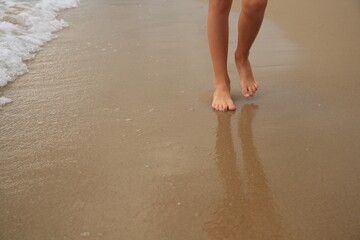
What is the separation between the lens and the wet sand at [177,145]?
1.61 m

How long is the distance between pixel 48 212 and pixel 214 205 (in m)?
0.58

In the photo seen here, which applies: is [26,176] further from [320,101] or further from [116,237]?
[320,101]

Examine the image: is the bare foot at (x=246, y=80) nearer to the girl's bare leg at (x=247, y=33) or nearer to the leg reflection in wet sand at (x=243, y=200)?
the girl's bare leg at (x=247, y=33)

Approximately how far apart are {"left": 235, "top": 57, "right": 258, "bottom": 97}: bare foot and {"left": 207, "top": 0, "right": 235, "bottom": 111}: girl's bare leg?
0.38 feet

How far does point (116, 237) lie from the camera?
153cm

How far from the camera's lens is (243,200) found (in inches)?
68.0

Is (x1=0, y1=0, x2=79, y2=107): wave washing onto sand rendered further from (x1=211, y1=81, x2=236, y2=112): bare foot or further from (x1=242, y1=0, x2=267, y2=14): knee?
(x1=242, y1=0, x2=267, y2=14): knee

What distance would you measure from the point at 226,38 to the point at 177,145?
0.75m

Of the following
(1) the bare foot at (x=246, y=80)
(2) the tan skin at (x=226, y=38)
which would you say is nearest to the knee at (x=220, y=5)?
(2) the tan skin at (x=226, y=38)

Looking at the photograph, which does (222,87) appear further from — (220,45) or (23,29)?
(23,29)

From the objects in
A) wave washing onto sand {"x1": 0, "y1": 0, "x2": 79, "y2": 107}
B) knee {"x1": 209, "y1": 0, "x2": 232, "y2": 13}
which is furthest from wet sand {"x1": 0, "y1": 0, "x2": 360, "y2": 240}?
knee {"x1": 209, "y1": 0, "x2": 232, "y2": 13}

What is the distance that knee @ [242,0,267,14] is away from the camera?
243 cm

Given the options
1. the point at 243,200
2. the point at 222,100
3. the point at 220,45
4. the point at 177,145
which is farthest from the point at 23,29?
the point at 243,200

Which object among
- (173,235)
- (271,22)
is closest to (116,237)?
(173,235)
